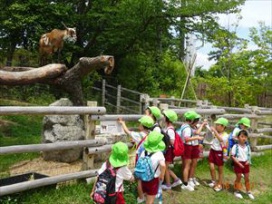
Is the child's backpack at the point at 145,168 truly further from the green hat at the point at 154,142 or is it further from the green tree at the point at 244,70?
the green tree at the point at 244,70

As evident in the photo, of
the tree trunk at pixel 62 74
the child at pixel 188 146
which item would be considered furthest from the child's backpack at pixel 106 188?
the tree trunk at pixel 62 74

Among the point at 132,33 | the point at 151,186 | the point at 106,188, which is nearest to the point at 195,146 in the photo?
the point at 151,186

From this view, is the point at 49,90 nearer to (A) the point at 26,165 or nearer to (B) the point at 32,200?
(A) the point at 26,165

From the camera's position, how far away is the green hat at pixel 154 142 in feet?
15.8

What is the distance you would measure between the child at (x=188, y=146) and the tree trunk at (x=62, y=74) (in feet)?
8.36

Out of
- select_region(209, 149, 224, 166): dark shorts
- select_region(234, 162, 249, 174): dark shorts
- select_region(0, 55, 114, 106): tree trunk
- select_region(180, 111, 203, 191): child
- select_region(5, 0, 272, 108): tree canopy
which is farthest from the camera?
select_region(5, 0, 272, 108): tree canopy

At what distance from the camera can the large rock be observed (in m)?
7.29

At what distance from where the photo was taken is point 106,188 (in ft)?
14.0

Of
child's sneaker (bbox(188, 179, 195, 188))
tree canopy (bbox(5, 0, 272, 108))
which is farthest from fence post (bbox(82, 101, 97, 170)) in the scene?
tree canopy (bbox(5, 0, 272, 108))

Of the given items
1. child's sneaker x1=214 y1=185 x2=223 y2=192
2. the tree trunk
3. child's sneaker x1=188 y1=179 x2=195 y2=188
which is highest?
the tree trunk

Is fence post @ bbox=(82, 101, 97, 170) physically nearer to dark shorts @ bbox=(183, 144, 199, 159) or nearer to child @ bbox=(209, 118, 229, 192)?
dark shorts @ bbox=(183, 144, 199, 159)

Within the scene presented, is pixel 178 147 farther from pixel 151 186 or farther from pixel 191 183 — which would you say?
pixel 191 183

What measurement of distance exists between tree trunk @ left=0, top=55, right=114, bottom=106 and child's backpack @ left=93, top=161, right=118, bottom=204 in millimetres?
4095

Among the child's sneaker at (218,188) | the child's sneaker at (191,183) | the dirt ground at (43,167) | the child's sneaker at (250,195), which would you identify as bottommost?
the child's sneaker at (250,195)
